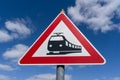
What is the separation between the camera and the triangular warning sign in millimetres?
2754

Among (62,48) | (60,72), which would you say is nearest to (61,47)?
(62,48)

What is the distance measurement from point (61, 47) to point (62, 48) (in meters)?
→ 0.02

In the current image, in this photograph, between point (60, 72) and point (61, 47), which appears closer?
point (60, 72)

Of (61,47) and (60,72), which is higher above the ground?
(61,47)

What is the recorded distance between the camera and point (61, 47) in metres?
2.83

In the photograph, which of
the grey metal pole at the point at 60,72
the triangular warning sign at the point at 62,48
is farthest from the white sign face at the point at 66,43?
the grey metal pole at the point at 60,72

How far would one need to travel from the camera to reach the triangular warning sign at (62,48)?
9.04ft

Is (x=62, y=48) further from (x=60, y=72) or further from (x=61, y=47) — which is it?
(x=60, y=72)

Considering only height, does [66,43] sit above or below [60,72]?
above

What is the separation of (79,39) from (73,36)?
0.10 m

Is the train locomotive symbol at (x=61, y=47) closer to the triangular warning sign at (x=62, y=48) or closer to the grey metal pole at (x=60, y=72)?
the triangular warning sign at (x=62, y=48)

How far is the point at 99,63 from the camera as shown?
9.00ft

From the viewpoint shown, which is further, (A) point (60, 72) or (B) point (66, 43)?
(B) point (66, 43)

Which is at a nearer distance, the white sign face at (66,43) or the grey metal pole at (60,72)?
the grey metal pole at (60,72)
